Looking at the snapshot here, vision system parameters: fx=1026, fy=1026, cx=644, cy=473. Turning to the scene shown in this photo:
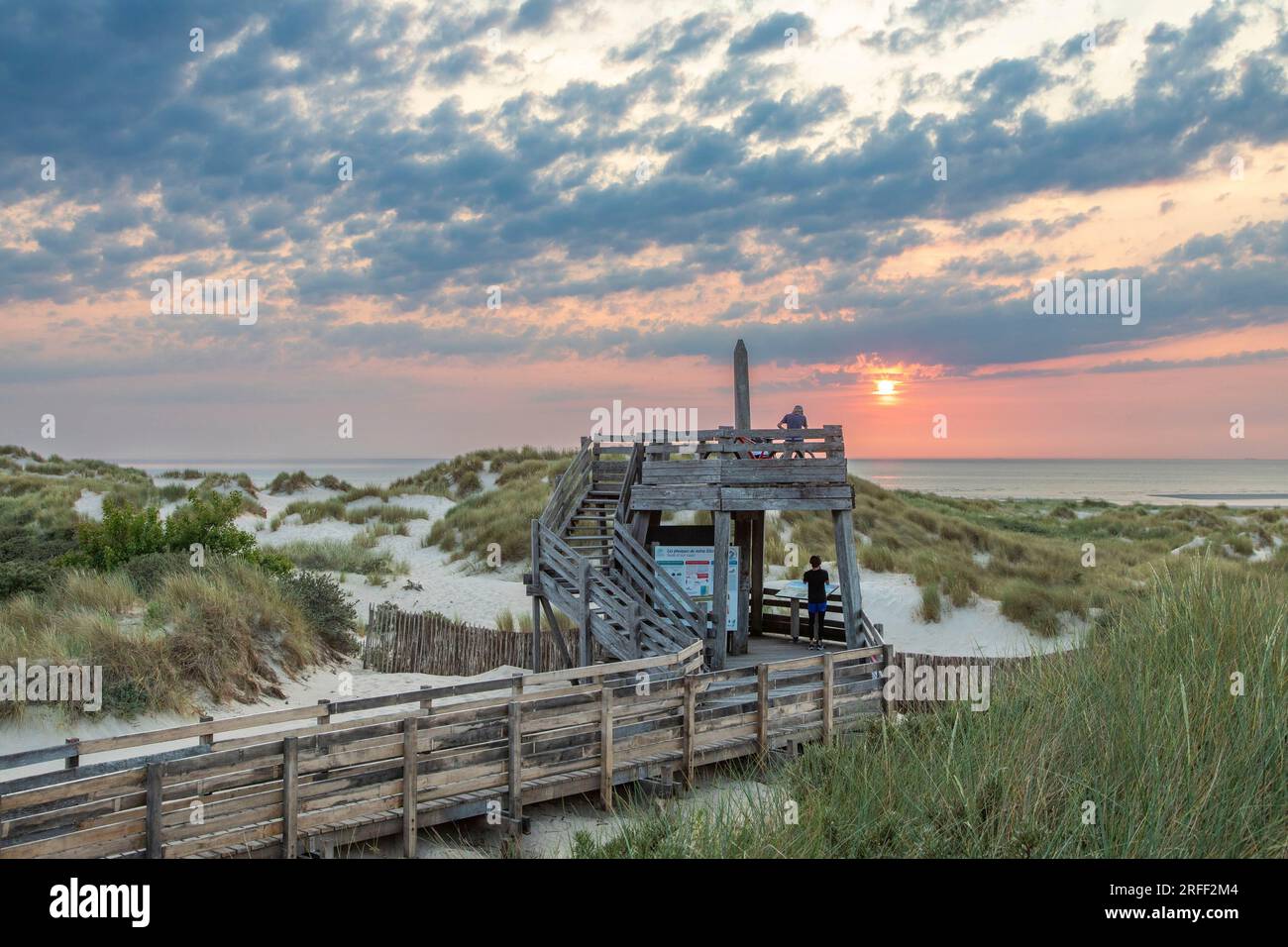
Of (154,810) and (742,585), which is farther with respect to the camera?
(742,585)

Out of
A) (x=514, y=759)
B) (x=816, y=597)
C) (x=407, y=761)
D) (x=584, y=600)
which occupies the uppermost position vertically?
(x=584, y=600)

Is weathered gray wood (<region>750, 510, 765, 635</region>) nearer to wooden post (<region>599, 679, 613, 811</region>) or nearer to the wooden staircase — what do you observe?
the wooden staircase

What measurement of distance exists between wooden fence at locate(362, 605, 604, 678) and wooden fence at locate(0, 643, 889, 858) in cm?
713

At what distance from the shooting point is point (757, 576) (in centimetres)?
2020

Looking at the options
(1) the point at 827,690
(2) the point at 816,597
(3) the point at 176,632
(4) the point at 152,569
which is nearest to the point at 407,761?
(1) the point at 827,690

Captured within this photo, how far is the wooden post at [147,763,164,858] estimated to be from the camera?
8.44m

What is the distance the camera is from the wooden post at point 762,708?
1338cm

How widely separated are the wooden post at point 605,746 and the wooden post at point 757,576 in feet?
28.0

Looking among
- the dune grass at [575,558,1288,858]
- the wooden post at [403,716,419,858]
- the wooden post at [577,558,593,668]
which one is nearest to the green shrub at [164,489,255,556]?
the wooden post at [577,558,593,668]

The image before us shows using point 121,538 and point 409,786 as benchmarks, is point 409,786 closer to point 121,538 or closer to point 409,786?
point 409,786

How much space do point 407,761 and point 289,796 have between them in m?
1.24
